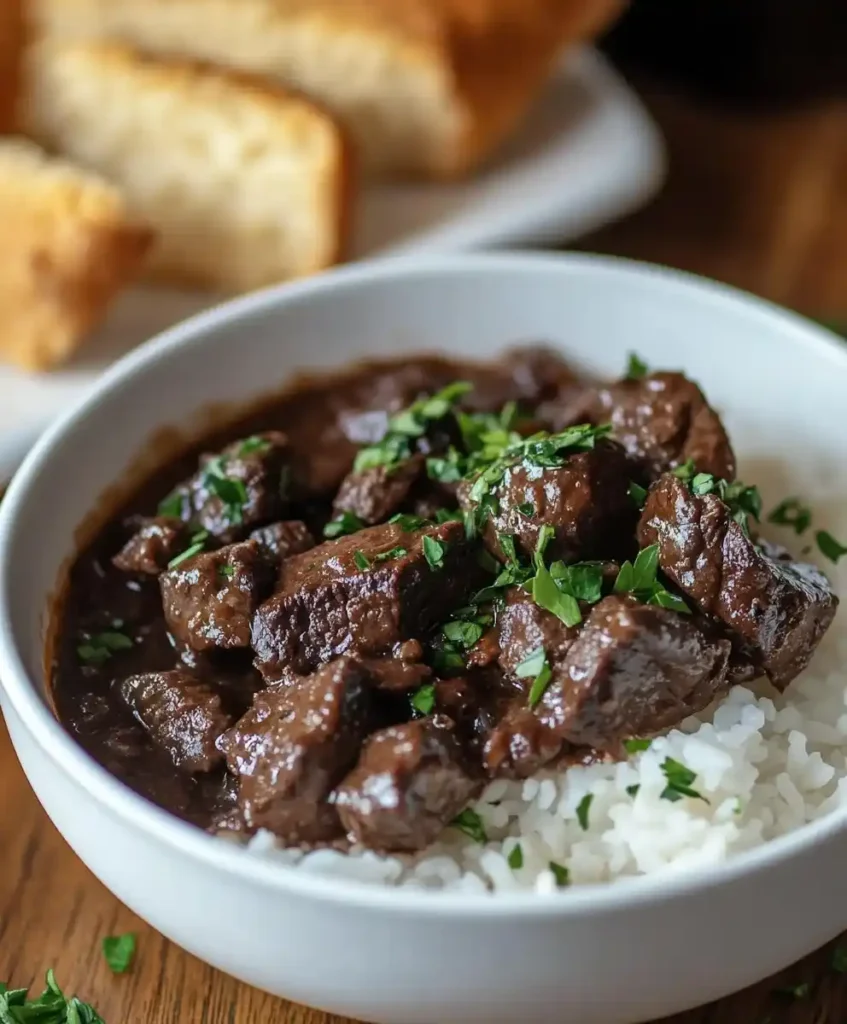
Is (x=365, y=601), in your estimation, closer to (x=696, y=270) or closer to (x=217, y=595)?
(x=217, y=595)

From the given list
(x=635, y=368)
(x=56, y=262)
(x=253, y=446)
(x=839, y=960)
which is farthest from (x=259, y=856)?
(x=56, y=262)

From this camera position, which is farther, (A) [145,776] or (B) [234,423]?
(B) [234,423]

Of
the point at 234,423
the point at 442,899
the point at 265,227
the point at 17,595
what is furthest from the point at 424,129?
the point at 442,899

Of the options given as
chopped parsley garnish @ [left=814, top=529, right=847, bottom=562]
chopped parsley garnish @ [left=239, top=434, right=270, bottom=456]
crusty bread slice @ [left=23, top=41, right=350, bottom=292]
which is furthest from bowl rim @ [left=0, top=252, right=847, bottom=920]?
crusty bread slice @ [left=23, top=41, right=350, bottom=292]

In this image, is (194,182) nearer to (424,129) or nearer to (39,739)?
(424,129)

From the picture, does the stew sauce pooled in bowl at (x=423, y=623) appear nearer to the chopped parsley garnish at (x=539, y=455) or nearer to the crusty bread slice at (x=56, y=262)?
the chopped parsley garnish at (x=539, y=455)
